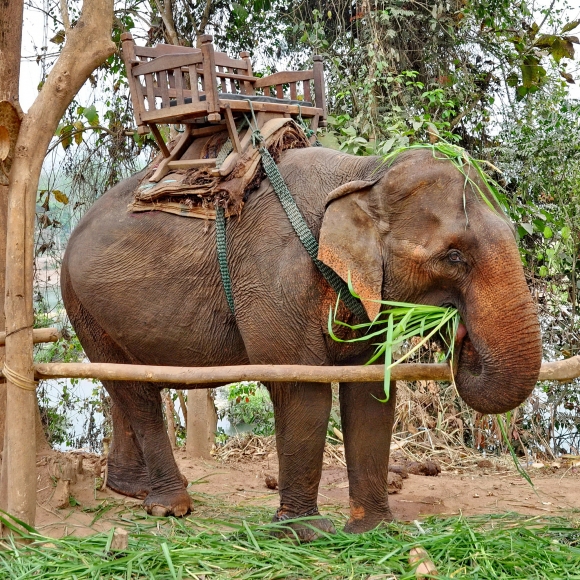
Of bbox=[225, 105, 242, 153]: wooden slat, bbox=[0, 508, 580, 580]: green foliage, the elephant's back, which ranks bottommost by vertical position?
bbox=[0, 508, 580, 580]: green foliage

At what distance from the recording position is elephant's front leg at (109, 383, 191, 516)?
5.01m

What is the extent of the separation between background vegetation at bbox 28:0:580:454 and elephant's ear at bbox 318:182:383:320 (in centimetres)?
291

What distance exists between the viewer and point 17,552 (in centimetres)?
346

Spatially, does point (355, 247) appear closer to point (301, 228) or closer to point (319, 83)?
point (301, 228)

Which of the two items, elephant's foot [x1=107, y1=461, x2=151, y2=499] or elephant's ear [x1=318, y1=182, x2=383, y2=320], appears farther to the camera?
elephant's foot [x1=107, y1=461, x2=151, y2=499]

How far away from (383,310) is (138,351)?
5.17 feet

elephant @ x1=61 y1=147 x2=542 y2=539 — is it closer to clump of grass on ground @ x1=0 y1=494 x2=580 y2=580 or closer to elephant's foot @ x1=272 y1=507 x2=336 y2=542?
elephant's foot @ x1=272 y1=507 x2=336 y2=542

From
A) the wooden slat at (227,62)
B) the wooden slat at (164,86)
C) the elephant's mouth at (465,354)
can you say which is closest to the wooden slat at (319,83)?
the wooden slat at (227,62)

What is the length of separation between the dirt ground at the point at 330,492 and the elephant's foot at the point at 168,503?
0.29ft

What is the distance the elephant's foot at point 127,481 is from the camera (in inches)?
209

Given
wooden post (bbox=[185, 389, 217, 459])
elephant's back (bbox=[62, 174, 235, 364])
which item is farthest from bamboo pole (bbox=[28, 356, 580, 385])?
wooden post (bbox=[185, 389, 217, 459])

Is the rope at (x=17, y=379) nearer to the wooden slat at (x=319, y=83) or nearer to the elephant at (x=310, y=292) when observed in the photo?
the elephant at (x=310, y=292)

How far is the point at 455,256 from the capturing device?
3.68 metres

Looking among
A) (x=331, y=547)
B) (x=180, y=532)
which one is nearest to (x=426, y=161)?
(x=331, y=547)
